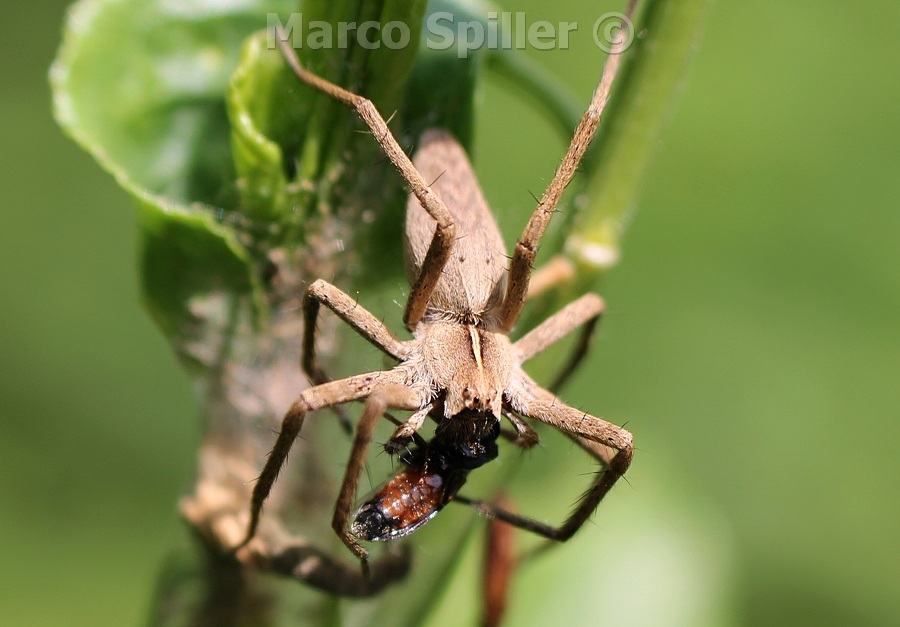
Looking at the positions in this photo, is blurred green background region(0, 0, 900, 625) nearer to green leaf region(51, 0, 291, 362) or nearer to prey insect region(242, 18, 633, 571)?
prey insect region(242, 18, 633, 571)

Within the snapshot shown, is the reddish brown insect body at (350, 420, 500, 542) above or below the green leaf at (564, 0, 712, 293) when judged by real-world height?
below

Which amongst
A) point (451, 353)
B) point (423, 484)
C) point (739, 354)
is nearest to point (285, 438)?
point (423, 484)

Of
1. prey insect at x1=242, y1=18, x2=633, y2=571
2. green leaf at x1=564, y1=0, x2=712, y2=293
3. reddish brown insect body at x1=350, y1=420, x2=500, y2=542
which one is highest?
green leaf at x1=564, y1=0, x2=712, y2=293

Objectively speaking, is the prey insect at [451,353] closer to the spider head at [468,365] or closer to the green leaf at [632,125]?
the spider head at [468,365]

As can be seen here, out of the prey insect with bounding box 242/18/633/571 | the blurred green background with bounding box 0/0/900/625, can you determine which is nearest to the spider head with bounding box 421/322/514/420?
the prey insect with bounding box 242/18/633/571

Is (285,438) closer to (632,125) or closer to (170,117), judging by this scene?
(170,117)

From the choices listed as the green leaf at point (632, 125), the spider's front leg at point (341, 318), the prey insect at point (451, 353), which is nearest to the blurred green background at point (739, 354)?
the prey insect at point (451, 353)
